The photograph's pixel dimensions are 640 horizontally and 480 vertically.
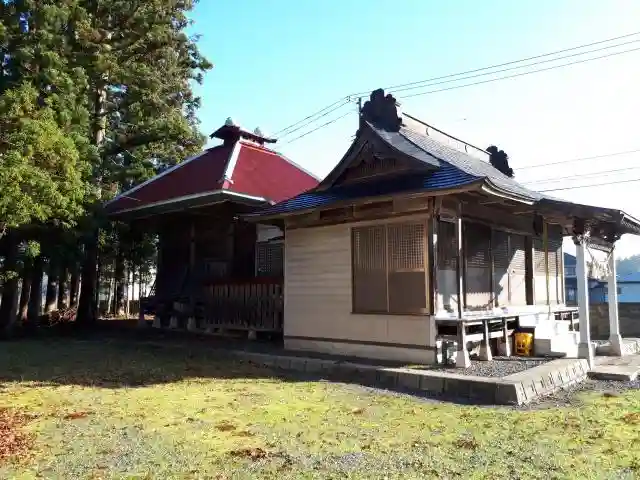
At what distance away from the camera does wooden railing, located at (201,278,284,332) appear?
12.5 m

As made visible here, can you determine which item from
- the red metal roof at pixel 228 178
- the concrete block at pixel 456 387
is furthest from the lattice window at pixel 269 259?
the concrete block at pixel 456 387

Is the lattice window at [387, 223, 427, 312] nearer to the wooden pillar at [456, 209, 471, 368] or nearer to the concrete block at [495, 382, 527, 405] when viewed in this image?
the wooden pillar at [456, 209, 471, 368]

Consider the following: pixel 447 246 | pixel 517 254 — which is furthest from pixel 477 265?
pixel 517 254

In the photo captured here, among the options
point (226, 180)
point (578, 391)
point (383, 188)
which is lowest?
point (578, 391)

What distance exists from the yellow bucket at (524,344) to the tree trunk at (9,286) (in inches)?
477

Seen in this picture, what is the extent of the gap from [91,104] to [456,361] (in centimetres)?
1444

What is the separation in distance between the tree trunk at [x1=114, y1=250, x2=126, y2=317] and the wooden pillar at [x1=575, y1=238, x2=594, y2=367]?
1620 centimetres

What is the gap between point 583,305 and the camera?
31.4ft

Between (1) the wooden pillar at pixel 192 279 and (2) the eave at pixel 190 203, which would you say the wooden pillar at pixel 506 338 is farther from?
(1) the wooden pillar at pixel 192 279

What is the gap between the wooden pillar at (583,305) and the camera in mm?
9438

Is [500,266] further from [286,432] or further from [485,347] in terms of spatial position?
[286,432]

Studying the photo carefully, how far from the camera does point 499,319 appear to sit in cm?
1041

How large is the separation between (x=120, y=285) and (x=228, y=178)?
12.2 m

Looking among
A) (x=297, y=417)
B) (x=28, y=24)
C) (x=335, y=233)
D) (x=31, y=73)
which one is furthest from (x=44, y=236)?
(x=297, y=417)
